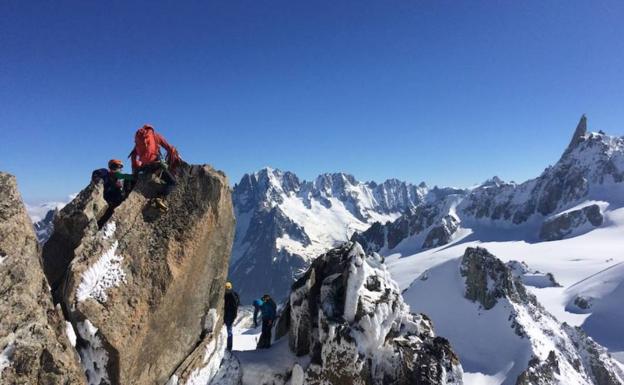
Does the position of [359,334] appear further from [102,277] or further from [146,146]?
[146,146]

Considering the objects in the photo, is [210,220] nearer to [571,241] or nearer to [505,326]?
[505,326]

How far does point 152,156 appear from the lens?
44.8 ft

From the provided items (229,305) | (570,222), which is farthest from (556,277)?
(229,305)

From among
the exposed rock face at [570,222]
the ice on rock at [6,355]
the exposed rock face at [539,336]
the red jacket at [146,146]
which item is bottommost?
the exposed rock face at [539,336]

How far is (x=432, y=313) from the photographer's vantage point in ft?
213

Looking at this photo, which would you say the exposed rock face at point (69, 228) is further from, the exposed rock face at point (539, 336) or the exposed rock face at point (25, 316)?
the exposed rock face at point (539, 336)

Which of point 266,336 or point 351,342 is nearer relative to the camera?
point 351,342

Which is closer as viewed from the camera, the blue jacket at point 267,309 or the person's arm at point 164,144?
the person's arm at point 164,144

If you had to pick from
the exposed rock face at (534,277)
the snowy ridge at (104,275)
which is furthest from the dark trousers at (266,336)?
the exposed rock face at (534,277)

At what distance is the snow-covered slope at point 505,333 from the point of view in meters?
49.0

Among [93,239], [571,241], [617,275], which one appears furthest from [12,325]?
[571,241]

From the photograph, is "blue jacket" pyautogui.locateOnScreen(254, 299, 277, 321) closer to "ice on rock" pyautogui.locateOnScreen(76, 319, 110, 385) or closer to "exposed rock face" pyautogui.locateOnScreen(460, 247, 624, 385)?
"ice on rock" pyautogui.locateOnScreen(76, 319, 110, 385)

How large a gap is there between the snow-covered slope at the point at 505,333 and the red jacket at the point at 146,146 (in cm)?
4740

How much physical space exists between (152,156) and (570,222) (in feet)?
645
